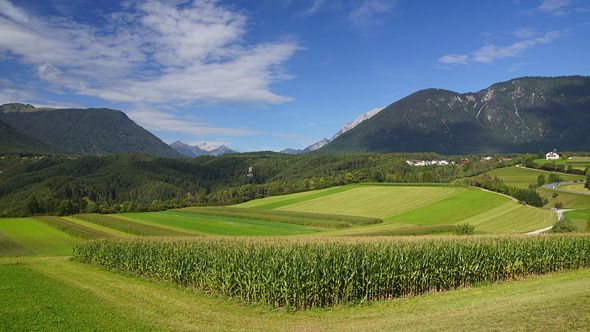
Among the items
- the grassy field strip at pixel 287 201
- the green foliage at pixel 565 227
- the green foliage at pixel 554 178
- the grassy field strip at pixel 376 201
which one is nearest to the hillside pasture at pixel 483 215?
the grassy field strip at pixel 376 201

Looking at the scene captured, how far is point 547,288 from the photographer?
13.8m

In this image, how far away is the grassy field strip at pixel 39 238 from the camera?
35.4m

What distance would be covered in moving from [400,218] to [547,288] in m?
46.4

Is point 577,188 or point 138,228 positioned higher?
point 577,188

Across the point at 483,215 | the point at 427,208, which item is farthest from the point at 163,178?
the point at 483,215

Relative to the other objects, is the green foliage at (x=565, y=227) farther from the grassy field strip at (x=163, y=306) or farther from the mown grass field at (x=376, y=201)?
the grassy field strip at (x=163, y=306)

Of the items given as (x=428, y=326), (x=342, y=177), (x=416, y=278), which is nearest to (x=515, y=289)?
(x=416, y=278)

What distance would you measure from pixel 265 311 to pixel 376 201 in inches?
2646

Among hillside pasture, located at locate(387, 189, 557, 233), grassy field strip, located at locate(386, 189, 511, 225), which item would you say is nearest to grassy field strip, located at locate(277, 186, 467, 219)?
grassy field strip, located at locate(386, 189, 511, 225)

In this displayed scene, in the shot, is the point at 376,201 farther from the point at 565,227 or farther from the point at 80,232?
the point at 80,232

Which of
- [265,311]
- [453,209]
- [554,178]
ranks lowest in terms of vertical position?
[453,209]

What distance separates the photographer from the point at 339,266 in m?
13.9

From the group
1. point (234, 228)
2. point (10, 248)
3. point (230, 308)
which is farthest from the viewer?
point (234, 228)

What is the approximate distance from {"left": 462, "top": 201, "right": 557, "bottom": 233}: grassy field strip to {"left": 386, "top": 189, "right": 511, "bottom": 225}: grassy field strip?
2.26 m
